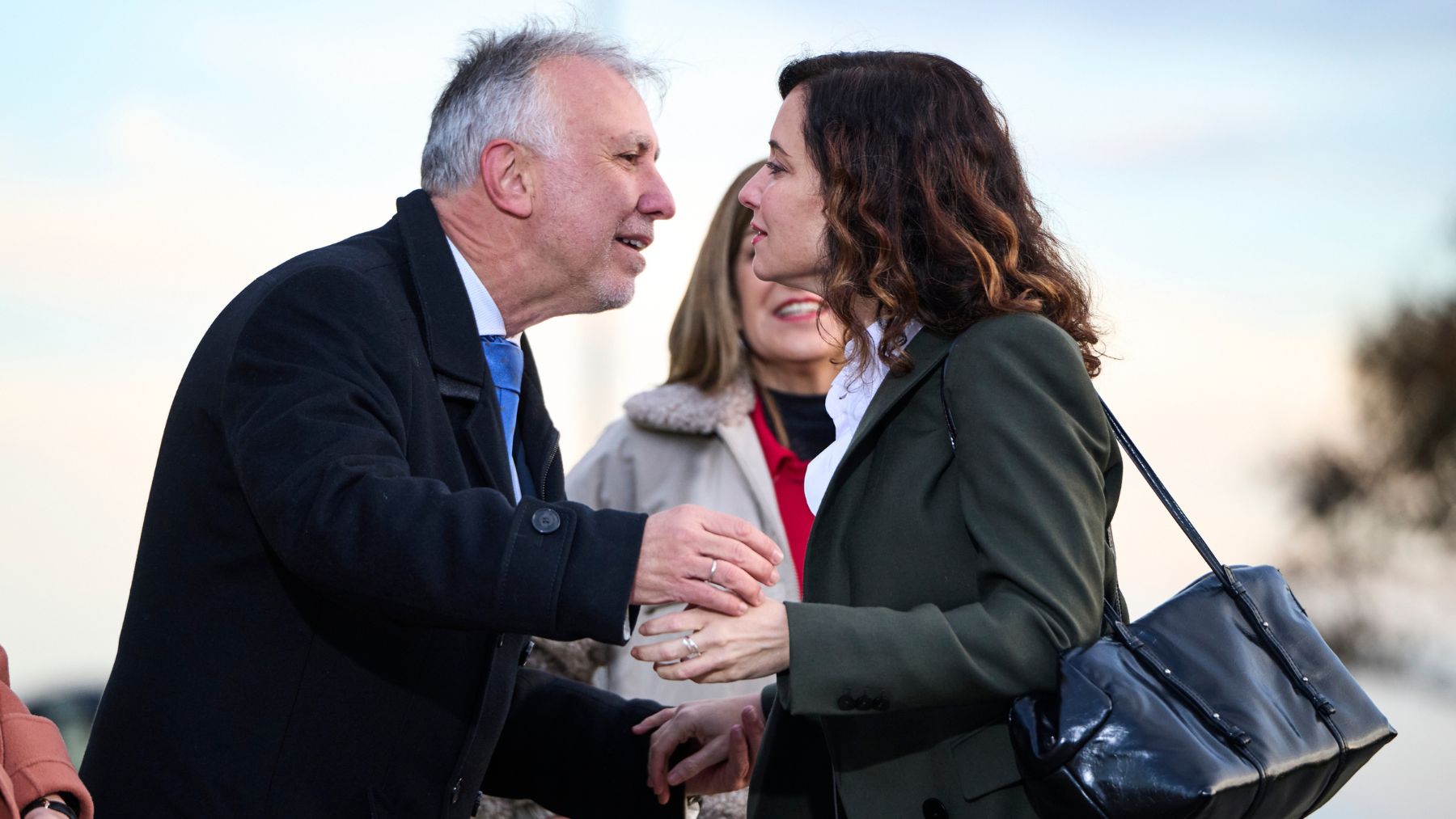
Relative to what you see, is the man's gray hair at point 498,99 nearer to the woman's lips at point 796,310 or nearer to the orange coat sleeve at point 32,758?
the woman's lips at point 796,310

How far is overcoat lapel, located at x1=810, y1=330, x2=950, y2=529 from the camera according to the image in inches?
84.0

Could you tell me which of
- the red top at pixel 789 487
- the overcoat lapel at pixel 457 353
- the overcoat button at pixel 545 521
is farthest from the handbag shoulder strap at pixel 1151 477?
the red top at pixel 789 487

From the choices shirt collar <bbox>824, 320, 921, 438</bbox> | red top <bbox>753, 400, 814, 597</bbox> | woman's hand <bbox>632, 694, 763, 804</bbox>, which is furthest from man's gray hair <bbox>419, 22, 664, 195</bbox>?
red top <bbox>753, 400, 814, 597</bbox>

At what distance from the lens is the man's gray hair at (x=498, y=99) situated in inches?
116

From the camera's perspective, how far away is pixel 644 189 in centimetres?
310

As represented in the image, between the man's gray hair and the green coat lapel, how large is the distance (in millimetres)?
1107

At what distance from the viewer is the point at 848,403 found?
93.7 inches

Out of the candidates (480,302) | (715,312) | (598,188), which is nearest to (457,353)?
(480,302)

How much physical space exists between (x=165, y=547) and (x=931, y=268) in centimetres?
133

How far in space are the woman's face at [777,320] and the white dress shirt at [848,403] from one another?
1.76 metres

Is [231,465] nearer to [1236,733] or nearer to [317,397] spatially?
[317,397]

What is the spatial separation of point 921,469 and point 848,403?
12.4 inches

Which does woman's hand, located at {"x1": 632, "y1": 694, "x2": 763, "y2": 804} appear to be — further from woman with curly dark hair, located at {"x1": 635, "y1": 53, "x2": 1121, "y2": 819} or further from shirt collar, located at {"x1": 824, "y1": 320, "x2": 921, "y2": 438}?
shirt collar, located at {"x1": 824, "y1": 320, "x2": 921, "y2": 438}

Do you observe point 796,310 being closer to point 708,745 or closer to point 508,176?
point 508,176
